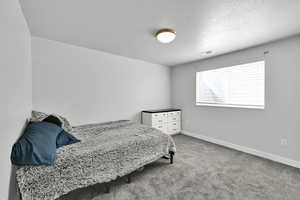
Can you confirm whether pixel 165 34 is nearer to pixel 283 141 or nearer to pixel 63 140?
pixel 63 140

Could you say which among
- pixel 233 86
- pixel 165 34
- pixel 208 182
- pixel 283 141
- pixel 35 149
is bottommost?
pixel 208 182

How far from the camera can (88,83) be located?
2924mm

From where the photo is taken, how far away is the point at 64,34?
224 cm

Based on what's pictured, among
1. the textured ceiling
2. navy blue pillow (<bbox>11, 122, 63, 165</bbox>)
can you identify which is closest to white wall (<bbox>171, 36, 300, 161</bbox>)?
the textured ceiling

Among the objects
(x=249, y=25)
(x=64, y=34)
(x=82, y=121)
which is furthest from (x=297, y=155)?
(x=64, y=34)

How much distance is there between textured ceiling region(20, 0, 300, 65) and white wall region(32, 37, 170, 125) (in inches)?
13.4

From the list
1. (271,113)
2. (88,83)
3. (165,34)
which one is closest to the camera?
(165,34)

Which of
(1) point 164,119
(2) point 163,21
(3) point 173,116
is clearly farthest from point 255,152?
(2) point 163,21

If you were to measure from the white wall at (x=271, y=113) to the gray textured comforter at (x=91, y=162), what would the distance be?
1.86m

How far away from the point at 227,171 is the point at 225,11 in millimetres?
2500

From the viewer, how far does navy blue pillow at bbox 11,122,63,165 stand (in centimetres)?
109

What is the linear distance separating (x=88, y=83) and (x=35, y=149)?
202 cm

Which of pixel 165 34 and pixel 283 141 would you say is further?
pixel 283 141

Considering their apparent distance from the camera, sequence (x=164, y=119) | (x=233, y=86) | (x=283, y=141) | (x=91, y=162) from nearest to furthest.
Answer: (x=91, y=162) → (x=283, y=141) → (x=233, y=86) → (x=164, y=119)
